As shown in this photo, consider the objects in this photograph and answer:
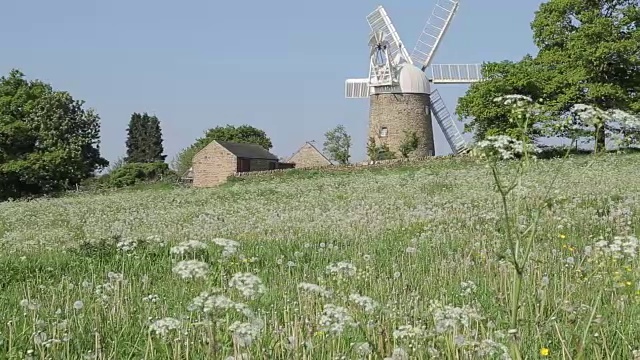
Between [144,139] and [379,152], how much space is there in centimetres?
7097

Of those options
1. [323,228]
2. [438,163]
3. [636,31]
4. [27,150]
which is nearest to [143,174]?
[27,150]

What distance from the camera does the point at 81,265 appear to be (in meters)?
9.70

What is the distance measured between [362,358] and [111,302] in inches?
125

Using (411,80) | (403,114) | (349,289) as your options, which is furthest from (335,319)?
(411,80)

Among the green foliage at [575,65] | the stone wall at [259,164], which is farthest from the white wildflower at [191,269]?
the stone wall at [259,164]

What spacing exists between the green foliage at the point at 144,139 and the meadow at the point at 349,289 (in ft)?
358

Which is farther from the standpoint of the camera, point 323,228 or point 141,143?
point 141,143

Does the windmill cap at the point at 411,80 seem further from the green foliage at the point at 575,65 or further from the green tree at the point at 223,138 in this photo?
the green tree at the point at 223,138

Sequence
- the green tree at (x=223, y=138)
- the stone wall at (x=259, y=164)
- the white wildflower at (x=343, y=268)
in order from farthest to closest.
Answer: the green tree at (x=223, y=138) < the stone wall at (x=259, y=164) < the white wildflower at (x=343, y=268)

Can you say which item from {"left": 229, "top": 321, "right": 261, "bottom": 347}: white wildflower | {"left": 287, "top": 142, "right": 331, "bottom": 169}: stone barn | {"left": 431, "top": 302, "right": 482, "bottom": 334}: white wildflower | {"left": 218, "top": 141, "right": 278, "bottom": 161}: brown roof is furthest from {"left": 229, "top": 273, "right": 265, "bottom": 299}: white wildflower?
{"left": 287, "top": 142, "right": 331, "bottom": 169}: stone barn

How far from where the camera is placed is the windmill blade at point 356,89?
69375mm

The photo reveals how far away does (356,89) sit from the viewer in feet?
231

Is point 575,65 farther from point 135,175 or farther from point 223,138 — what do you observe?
point 223,138

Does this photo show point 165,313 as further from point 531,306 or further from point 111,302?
point 531,306
